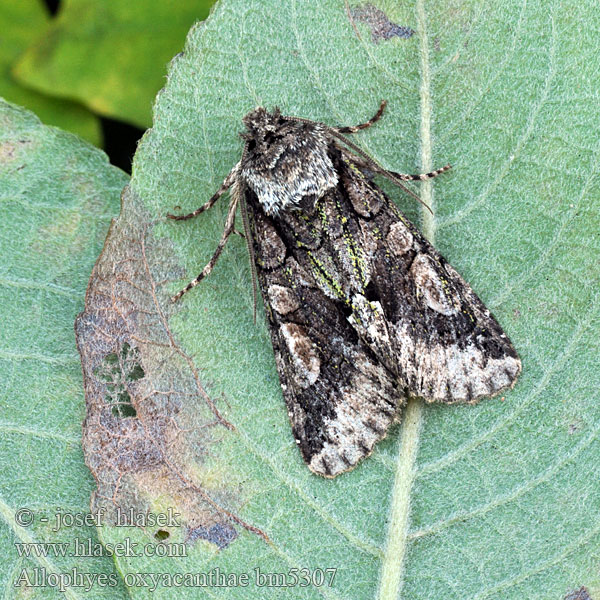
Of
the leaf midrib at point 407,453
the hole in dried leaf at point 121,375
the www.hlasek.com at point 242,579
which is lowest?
the www.hlasek.com at point 242,579

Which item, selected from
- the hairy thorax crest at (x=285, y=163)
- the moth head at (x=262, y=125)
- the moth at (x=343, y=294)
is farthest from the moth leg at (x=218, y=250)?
the moth head at (x=262, y=125)

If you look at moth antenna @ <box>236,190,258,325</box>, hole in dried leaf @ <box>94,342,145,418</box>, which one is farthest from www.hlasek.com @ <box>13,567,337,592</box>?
moth antenna @ <box>236,190,258,325</box>

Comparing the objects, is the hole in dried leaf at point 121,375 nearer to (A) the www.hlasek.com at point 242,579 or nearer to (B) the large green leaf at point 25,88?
(A) the www.hlasek.com at point 242,579

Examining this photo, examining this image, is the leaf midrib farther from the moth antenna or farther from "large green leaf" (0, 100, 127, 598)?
"large green leaf" (0, 100, 127, 598)

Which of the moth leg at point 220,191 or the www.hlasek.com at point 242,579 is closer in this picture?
the www.hlasek.com at point 242,579

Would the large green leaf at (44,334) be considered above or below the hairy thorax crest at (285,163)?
below

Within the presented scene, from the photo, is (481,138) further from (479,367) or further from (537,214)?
(479,367)
